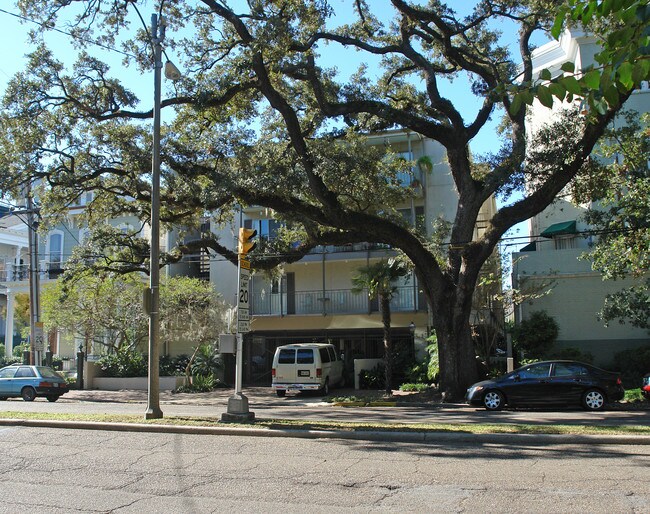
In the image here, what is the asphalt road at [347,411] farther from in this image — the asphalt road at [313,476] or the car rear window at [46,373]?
the asphalt road at [313,476]

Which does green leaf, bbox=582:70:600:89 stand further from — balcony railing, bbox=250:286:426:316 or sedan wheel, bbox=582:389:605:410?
balcony railing, bbox=250:286:426:316

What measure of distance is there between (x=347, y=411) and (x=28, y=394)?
12936 mm

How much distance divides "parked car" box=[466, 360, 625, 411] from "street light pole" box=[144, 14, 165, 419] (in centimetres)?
912

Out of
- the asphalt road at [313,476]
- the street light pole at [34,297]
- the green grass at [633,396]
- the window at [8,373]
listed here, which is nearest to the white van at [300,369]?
the window at [8,373]

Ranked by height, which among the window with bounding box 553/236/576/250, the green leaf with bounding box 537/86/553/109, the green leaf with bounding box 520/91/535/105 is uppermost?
the window with bounding box 553/236/576/250

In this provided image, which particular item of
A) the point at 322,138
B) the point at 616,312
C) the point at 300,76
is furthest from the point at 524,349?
the point at 300,76

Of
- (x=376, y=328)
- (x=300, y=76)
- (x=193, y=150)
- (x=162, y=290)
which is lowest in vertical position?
(x=376, y=328)

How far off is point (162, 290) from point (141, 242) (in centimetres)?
497

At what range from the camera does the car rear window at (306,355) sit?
22.5 m

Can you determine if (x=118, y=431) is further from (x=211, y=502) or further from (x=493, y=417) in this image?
(x=493, y=417)

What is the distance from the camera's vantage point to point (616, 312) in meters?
18.6

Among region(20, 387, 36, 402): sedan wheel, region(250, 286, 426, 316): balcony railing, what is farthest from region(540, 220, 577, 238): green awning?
region(20, 387, 36, 402): sedan wheel

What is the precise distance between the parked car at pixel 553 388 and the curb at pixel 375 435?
6.97m

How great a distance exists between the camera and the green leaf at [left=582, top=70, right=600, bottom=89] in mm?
3775
